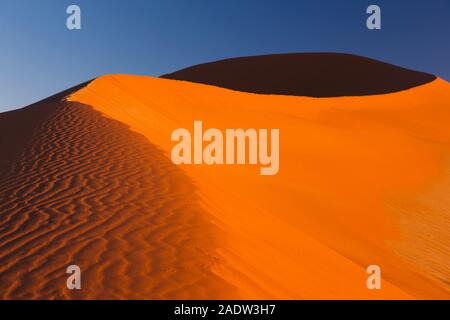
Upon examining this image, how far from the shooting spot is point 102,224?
244 inches

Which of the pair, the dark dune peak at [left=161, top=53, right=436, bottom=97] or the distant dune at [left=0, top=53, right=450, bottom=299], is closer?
the distant dune at [left=0, top=53, right=450, bottom=299]

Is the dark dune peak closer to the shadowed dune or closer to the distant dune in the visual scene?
the distant dune

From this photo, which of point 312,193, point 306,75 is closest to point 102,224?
point 312,193

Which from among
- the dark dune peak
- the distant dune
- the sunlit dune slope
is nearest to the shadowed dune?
the distant dune

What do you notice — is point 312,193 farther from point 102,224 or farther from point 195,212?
point 102,224

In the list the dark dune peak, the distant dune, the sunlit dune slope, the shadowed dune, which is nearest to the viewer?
the shadowed dune

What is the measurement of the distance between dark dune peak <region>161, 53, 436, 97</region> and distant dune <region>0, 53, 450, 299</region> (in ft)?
111

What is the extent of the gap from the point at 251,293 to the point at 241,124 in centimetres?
1592

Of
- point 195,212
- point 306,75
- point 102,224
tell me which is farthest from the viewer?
point 306,75

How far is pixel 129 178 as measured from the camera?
8391mm

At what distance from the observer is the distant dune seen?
5129mm

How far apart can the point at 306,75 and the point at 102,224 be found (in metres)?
56.0

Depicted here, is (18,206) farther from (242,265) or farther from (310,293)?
(310,293)

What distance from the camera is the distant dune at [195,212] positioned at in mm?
5129
